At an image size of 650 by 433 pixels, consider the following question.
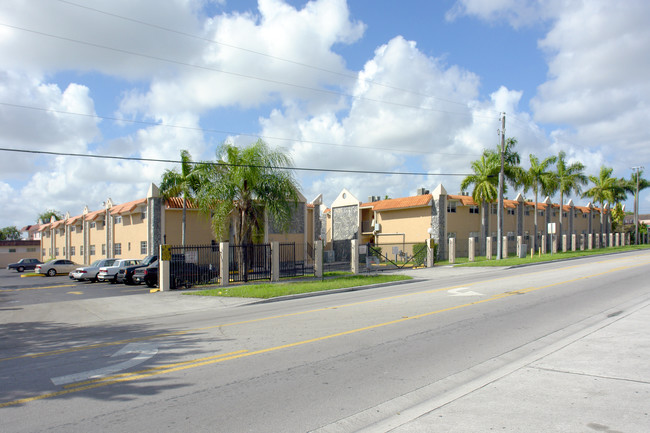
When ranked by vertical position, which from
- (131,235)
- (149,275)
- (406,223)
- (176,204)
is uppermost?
(176,204)

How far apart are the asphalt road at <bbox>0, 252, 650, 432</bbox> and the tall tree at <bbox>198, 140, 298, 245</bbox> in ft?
33.9

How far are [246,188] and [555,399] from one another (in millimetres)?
20288

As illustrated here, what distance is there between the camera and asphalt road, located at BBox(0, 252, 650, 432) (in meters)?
5.28

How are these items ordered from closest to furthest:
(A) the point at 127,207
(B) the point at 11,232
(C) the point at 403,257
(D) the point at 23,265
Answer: (C) the point at 403,257
(A) the point at 127,207
(D) the point at 23,265
(B) the point at 11,232

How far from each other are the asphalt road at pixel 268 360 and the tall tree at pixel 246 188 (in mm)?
10319

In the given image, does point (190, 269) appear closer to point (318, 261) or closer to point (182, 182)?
point (318, 261)

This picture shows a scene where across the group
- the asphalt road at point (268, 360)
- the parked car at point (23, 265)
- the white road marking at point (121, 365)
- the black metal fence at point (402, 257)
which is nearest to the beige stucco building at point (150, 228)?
the parked car at point (23, 265)

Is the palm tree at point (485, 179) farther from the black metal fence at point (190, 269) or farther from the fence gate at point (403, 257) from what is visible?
the black metal fence at point (190, 269)

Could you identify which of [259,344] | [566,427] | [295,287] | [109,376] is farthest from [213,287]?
[566,427]

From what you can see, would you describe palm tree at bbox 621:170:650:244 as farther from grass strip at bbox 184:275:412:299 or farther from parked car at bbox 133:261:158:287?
parked car at bbox 133:261:158:287

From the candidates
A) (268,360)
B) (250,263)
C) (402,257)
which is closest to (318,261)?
(250,263)

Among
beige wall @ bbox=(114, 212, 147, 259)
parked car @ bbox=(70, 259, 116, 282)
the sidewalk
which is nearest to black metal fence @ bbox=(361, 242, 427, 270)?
beige wall @ bbox=(114, 212, 147, 259)

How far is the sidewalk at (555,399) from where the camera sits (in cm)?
468

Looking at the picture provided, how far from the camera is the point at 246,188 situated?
951 inches
